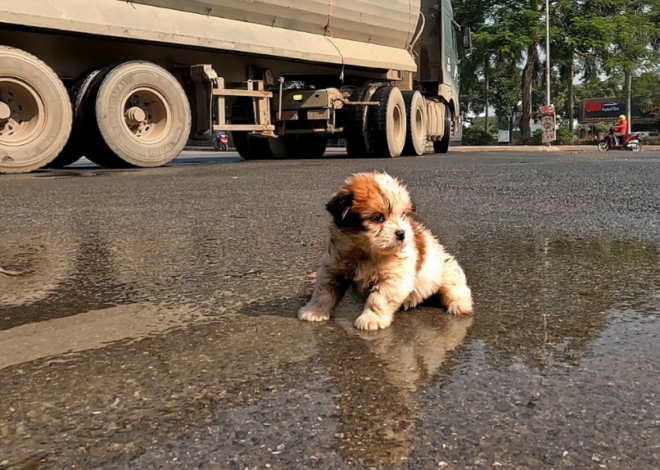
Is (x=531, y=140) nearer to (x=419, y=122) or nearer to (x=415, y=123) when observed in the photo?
(x=419, y=122)

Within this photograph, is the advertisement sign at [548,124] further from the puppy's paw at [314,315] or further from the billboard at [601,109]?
the billboard at [601,109]

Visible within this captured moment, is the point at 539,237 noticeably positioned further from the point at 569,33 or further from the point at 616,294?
the point at 569,33

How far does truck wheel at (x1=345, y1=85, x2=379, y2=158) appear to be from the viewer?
44.2 feet

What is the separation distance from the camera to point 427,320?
2320mm

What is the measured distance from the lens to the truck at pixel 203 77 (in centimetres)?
827

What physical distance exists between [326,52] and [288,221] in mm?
8289

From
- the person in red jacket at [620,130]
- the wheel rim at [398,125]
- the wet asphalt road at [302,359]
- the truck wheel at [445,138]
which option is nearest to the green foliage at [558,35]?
the person in red jacket at [620,130]

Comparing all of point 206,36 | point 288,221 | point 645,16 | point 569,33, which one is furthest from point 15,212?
point 645,16

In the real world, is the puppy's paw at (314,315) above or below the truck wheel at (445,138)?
below

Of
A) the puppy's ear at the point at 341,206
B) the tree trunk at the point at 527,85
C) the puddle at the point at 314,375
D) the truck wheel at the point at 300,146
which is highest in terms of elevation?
the tree trunk at the point at 527,85

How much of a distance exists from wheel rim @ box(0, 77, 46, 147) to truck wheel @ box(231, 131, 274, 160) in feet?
24.1

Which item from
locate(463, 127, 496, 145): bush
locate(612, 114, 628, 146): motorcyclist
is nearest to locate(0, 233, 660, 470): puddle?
locate(612, 114, 628, 146): motorcyclist

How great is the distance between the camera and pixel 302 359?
1.90 m

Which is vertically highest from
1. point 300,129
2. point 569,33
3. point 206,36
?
point 569,33
